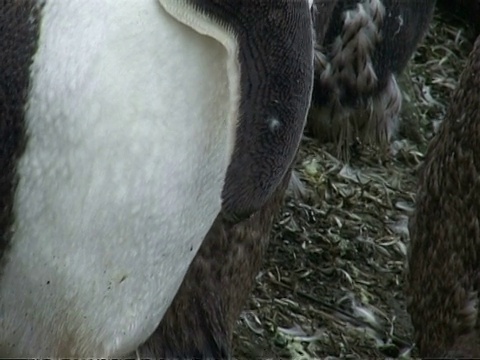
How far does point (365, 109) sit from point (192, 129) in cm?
127

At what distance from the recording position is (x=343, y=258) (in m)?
3.10

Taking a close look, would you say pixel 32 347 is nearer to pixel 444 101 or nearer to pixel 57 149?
pixel 57 149

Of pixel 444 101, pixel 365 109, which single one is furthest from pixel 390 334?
pixel 444 101

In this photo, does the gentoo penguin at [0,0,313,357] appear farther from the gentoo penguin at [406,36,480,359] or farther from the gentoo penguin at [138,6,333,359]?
the gentoo penguin at [406,36,480,359]

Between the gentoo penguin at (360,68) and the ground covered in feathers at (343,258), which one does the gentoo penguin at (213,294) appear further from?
the gentoo penguin at (360,68)

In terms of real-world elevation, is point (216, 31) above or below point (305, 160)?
above

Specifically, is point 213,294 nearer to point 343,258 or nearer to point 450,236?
point 450,236

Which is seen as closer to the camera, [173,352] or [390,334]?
[173,352]

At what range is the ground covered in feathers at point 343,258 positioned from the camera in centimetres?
280

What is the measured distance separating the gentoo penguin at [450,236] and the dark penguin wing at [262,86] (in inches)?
19.6

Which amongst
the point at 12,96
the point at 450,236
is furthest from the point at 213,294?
the point at 12,96

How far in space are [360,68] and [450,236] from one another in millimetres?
874

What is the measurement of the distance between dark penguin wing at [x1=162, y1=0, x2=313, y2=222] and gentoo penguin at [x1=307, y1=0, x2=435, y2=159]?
3.73 ft

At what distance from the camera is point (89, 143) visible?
1.78 m
